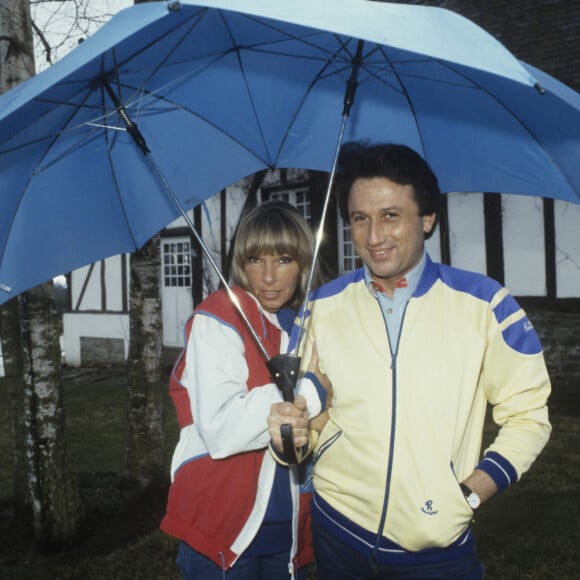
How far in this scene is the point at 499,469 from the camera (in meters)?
1.77

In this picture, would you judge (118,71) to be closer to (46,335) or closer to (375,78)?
(375,78)

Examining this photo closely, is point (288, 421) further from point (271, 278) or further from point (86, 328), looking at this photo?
point (86, 328)

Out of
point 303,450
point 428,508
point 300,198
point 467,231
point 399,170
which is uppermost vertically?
point 300,198

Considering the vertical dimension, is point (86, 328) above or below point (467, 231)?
below

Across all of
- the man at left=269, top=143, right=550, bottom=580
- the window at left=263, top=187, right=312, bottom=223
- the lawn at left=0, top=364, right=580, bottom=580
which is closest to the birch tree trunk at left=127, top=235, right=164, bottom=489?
the lawn at left=0, top=364, right=580, bottom=580

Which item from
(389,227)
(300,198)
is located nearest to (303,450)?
(389,227)

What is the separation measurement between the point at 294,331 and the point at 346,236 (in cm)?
991

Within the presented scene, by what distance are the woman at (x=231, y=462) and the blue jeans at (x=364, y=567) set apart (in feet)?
0.37

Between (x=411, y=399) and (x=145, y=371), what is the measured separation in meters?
3.54

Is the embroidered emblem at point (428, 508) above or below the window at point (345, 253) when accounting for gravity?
below

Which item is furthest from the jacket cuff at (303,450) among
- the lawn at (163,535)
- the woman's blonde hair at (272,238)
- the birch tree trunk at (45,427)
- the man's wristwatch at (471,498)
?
the birch tree trunk at (45,427)

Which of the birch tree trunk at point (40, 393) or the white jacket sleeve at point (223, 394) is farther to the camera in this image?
the birch tree trunk at point (40, 393)

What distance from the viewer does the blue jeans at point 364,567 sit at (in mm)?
→ 1779

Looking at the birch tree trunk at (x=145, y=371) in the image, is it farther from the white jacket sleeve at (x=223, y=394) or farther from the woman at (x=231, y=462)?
the white jacket sleeve at (x=223, y=394)
